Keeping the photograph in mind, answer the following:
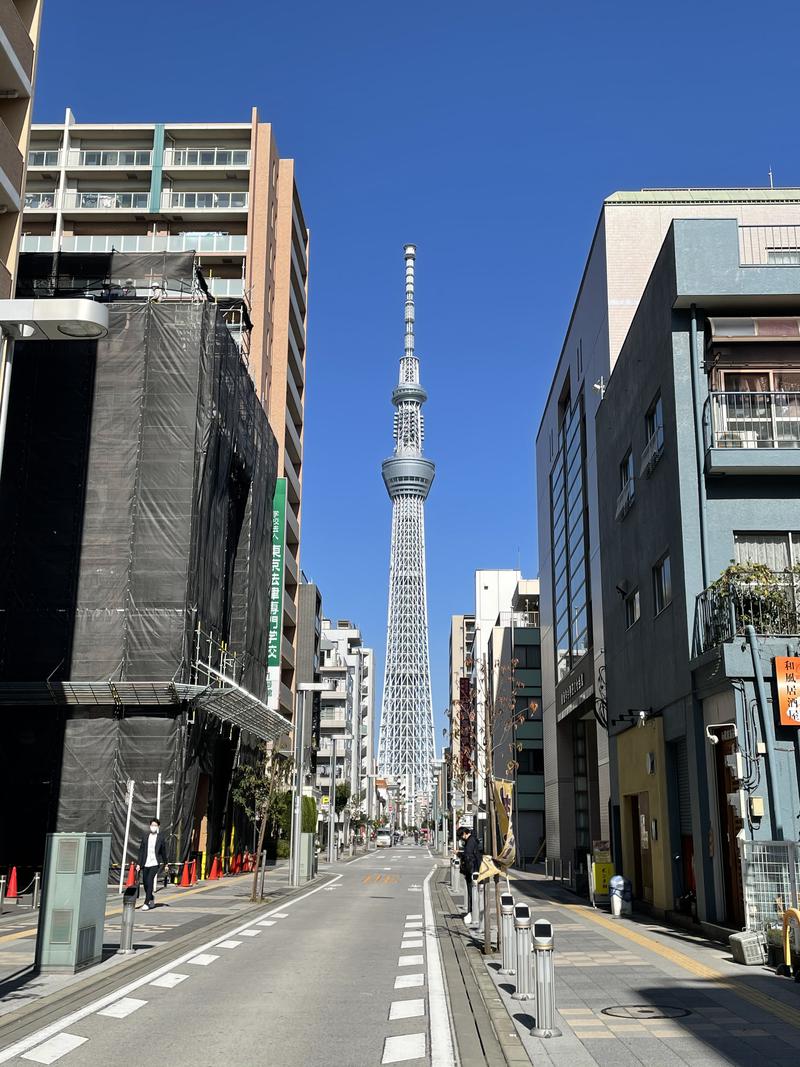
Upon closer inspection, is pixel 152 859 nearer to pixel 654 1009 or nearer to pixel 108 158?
pixel 654 1009

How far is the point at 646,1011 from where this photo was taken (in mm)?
10930

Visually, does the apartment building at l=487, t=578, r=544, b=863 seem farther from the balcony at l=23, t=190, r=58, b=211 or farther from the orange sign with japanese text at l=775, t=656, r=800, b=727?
the orange sign with japanese text at l=775, t=656, r=800, b=727

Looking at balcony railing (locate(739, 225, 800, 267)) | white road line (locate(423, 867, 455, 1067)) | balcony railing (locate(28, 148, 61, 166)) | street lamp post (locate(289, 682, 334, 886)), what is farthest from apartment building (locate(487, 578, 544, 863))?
white road line (locate(423, 867, 455, 1067))

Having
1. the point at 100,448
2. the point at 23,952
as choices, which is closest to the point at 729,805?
the point at 23,952

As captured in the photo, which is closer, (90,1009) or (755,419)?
(90,1009)

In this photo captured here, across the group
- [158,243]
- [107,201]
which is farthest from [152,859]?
[107,201]

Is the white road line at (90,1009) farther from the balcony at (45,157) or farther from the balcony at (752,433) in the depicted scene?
the balcony at (45,157)

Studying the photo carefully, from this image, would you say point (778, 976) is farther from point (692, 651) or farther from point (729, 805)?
point (692, 651)

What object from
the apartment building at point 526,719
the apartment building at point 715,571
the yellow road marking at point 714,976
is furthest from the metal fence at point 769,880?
the apartment building at point 526,719

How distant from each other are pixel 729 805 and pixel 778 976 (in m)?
4.99

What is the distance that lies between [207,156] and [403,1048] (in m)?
60.2

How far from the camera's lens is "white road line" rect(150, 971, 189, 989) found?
12.4m

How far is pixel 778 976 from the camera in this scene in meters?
13.6

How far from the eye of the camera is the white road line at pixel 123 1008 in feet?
34.4
